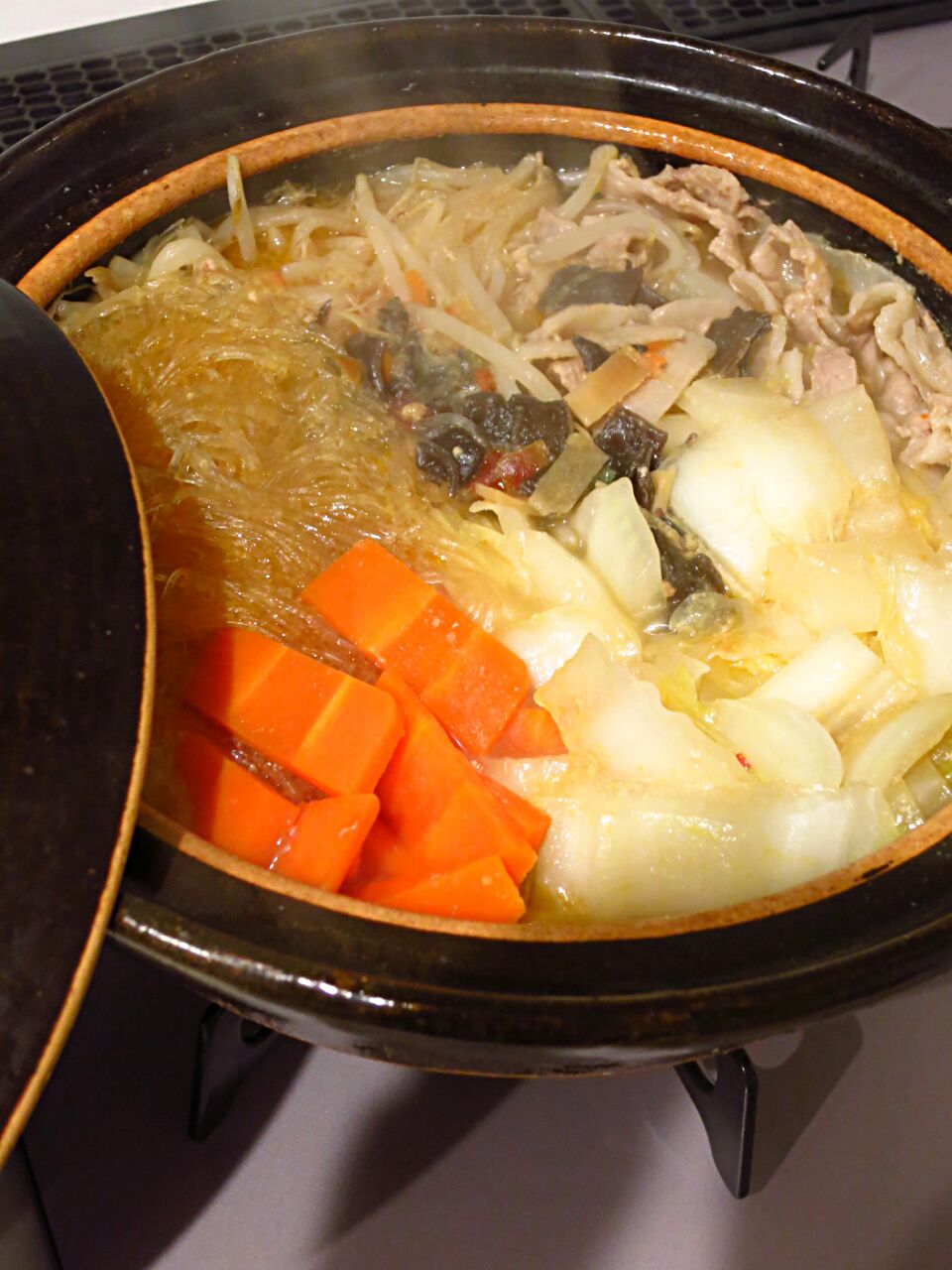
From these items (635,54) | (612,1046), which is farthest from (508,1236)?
(635,54)

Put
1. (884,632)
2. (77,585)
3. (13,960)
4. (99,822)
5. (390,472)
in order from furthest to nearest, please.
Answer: (390,472), (884,632), (77,585), (99,822), (13,960)

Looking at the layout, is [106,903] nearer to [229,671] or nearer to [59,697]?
[59,697]

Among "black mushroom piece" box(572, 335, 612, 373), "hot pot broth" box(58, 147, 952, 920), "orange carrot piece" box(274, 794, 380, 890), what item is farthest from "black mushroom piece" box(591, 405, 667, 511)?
"orange carrot piece" box(274, 794, 380, 890)

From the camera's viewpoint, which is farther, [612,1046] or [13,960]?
[612,1046]

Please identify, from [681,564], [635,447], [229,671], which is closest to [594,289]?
[635,447]

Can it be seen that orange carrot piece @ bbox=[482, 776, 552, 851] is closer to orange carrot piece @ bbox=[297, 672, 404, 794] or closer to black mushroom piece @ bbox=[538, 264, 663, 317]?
orange carrot piece @ bbox=[297, 672, 404, 794]

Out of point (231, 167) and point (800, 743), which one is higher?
point (231, 167)

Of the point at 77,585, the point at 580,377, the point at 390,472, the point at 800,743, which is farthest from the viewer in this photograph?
the point at 580,377

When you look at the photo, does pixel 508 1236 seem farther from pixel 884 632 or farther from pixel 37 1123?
pixel 884 632
